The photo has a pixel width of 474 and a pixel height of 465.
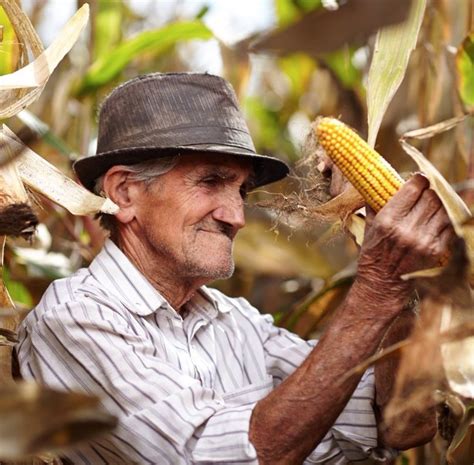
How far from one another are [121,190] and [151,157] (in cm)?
11

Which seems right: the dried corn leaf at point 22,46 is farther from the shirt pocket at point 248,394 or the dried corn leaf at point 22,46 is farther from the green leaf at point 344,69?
the green leaf at point 344,69

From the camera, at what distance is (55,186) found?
1.73 meters

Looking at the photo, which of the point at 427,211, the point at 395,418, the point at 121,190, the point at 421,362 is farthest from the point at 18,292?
the point at 421,362

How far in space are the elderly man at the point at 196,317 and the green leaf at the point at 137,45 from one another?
0.63m

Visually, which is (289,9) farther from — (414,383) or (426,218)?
(414,383)

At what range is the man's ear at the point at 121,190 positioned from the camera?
6.75ft

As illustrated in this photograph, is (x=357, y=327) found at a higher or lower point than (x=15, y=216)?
lower

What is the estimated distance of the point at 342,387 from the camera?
5.23 feet

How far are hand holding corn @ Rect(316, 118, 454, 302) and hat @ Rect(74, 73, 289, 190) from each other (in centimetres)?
40

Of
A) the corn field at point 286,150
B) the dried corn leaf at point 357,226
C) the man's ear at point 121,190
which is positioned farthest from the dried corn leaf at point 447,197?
the man's ear at point 121,190

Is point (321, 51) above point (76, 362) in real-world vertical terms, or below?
above

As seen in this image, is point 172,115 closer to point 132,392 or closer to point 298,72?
point 132,392

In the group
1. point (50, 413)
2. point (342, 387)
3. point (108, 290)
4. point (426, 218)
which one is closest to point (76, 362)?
point (108, 290)

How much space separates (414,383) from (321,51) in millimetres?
548
